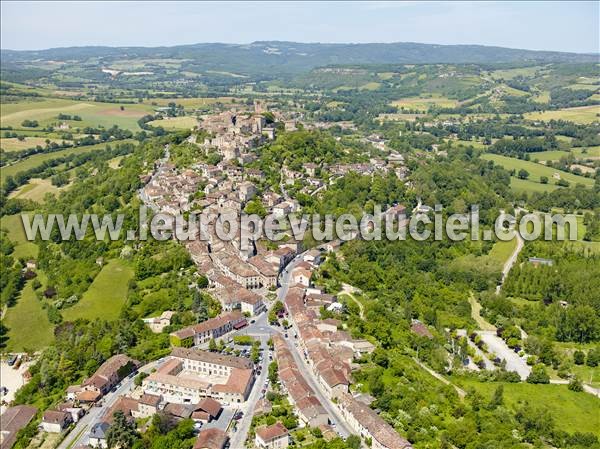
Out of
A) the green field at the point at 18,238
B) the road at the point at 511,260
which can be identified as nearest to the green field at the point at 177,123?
the green field at the point at 18,238

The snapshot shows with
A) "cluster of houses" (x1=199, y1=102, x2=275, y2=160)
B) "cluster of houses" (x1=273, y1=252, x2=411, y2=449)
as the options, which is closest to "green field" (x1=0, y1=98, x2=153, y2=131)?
"cluster of houses" (x1=199, y1=102, x2=275, y2=160)

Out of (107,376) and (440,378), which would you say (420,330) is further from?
(107,376)

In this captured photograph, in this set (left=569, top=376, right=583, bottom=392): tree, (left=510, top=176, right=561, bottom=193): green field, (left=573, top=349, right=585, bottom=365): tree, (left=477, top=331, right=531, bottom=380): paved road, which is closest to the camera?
(left=569, top=376, right=583, bottom=392): tree

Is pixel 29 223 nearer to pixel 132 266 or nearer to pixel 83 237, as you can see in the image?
pixel 83 237

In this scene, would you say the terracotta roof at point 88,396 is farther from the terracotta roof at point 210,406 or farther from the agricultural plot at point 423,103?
the agricultural plot at point 423,103

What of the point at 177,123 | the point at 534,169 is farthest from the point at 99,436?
the point at 177,123

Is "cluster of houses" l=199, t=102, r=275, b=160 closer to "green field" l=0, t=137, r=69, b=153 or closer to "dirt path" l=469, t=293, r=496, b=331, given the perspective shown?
"dirt path" l=469, t=293, r=496, b=331
